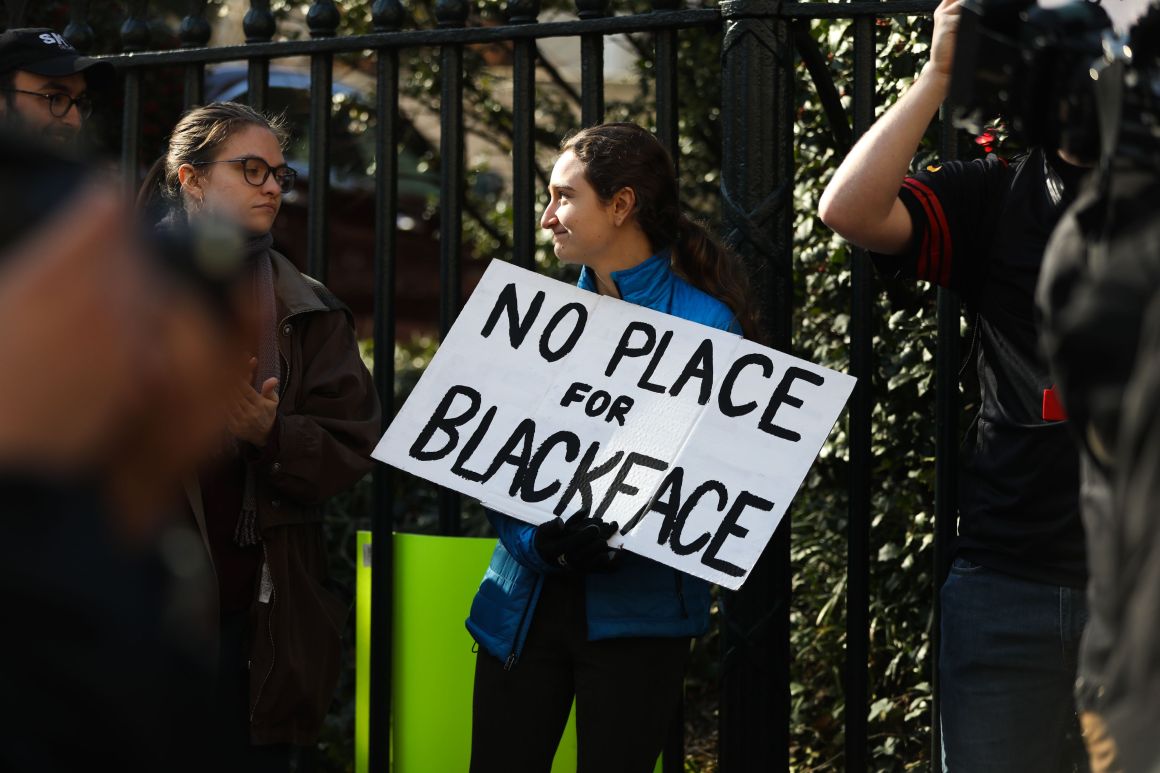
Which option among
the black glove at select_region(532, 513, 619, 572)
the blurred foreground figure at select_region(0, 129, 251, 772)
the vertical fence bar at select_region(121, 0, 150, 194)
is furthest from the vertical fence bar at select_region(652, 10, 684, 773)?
the blurred foreground figure at select_region(0, 129, 251, 772)

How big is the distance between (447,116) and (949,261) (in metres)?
1.44

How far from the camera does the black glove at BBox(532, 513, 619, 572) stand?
294cm

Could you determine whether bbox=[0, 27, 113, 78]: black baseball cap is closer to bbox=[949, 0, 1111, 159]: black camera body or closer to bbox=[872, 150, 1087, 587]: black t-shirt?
bbox=[872, 150, 1087, 587]: black t-shirt

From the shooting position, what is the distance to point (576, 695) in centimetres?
308

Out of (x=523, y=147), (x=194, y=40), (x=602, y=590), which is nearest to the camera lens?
(x=602, y=590)

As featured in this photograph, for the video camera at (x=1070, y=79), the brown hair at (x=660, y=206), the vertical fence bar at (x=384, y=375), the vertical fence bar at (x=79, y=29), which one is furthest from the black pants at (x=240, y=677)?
the video camera at (x=1070, y=79)

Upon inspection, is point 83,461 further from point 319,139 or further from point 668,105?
point 319,139

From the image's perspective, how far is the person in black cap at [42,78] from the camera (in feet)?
12.0

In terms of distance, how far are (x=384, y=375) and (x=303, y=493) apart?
600 millimetres

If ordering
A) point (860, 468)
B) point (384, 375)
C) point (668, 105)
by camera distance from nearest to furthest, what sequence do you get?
point (860, 468)
point (668, 105)
point (384, 375)

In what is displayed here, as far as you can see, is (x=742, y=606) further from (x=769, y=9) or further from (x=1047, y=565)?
(x=769, y=9)

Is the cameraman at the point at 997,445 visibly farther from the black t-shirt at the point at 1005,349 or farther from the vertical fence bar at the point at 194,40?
the vertical fence bar at the point at 194,40

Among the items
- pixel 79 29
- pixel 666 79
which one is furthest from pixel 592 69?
pixel 79 29

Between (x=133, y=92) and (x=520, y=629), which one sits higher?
(x=133, y=92)
